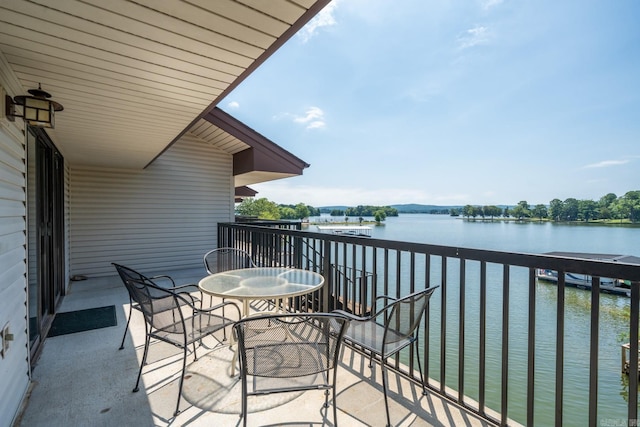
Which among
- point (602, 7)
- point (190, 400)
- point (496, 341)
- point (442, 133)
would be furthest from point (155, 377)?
→ point (442, 133)

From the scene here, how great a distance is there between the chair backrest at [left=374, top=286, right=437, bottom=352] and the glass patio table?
0.68 m

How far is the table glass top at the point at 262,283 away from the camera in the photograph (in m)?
2.20

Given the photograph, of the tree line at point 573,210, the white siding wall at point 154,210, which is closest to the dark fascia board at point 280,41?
the white siding wall at point 154,210

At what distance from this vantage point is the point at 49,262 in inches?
145

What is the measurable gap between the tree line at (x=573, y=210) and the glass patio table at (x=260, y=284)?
24.4 meters

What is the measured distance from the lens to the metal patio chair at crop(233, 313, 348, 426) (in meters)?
1.49

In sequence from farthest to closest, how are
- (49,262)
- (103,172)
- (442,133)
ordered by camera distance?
(442,133) < (103,172) < (49,262)

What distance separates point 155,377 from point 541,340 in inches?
313

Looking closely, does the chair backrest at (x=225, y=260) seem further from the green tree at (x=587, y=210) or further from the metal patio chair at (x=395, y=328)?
the green tree at (x=587, y=210)

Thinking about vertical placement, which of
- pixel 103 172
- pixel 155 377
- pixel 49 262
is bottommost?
pixel 155 377

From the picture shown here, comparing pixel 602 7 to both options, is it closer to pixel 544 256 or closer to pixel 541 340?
pixel 541 340

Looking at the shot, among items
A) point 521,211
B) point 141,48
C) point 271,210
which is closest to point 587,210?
point 521,211

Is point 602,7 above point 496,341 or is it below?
above

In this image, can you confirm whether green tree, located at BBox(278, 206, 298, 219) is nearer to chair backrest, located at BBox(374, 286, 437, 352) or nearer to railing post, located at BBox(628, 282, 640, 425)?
chair backrest, located at BBox(374, 286, 437, 352)
